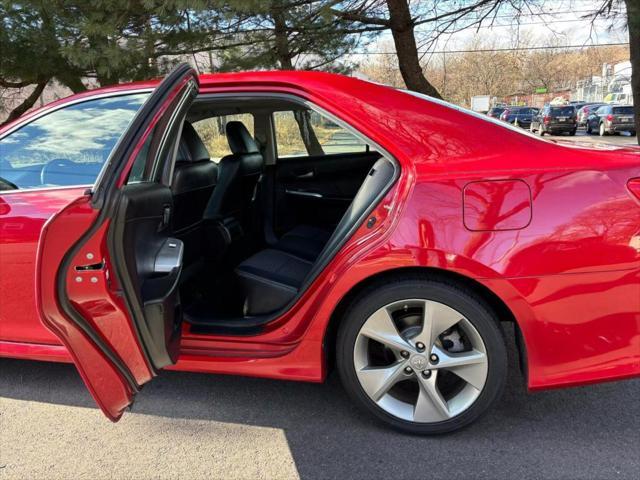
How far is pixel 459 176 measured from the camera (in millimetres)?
2145

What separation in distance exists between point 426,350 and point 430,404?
254 millimetres

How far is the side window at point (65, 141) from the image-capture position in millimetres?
2652

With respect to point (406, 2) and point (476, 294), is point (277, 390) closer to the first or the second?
point (476, 294)

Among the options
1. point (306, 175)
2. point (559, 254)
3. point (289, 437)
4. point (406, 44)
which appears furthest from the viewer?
point (406, 44)

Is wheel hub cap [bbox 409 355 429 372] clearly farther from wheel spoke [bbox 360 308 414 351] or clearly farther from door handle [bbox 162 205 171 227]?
door handle [bbox 162 205 171 227]

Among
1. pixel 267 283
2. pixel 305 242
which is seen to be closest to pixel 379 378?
pixel 267 283

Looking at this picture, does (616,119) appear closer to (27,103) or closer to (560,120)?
(560,120)

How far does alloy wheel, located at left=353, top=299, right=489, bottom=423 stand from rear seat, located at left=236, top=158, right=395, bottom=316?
435 millimetres

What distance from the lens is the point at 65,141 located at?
2.72 meters

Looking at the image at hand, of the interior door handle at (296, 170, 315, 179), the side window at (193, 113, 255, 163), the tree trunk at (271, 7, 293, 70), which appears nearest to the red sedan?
the side window at (193, 113, 255, 163)

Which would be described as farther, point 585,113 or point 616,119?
point 585,113

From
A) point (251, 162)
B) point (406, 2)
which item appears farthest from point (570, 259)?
point (406, 2)

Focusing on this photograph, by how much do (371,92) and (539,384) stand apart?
1501 mm

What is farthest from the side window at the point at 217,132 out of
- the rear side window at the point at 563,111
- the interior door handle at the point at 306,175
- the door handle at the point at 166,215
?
the rear side window at the point at 563,111
